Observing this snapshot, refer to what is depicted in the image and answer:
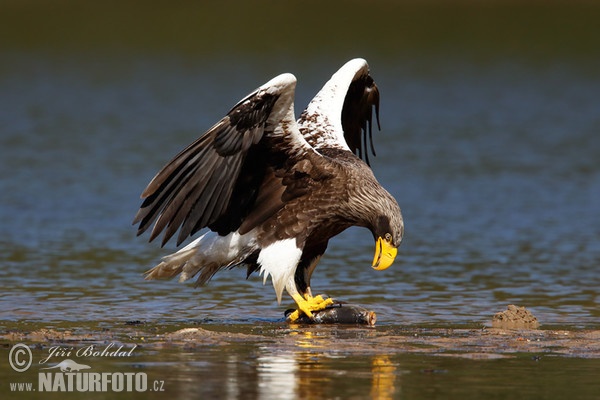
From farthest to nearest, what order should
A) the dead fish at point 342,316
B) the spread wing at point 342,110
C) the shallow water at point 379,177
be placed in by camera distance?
1. the spread wing at point 342,110
2. the shallow water at point 379,177
3. the dead fish at point 342,316

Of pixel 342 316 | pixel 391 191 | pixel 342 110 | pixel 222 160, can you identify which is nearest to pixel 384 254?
pixel 342 316

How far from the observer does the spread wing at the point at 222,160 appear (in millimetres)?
9695

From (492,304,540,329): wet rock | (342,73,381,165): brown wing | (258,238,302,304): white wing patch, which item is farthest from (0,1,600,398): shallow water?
(342,73,381,165): brown wing

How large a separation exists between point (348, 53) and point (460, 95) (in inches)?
344

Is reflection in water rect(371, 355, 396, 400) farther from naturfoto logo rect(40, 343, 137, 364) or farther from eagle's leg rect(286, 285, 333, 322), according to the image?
eagle's leg rect(286, 285, 333, 322)

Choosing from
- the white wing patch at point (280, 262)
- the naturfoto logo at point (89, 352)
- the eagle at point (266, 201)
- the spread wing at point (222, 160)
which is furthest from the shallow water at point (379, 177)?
the spread wing at point (222, 160)

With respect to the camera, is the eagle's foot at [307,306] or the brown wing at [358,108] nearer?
the eagle's foot at [307,306]

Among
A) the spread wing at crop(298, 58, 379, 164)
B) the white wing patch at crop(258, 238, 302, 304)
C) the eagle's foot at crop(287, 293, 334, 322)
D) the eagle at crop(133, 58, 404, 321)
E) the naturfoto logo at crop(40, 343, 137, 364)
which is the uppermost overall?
the spread wing at crop(298, 58, 379, 164)

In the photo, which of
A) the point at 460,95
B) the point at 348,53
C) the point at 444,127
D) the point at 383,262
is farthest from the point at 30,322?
the point at 348,53

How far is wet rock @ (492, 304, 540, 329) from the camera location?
9.86 m

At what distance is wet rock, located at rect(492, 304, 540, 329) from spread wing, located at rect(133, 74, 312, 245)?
1808 millimetres

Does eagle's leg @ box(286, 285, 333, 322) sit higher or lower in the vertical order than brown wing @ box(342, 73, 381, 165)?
lower

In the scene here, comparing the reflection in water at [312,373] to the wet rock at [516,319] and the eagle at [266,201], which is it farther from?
the wet rock at [516,319]

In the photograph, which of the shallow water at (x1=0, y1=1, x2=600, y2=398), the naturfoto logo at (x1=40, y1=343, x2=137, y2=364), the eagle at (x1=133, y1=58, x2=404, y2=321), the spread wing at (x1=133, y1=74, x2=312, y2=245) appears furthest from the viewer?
the shallow water at (x1=0, y1=1, x2=600, y2=398)
